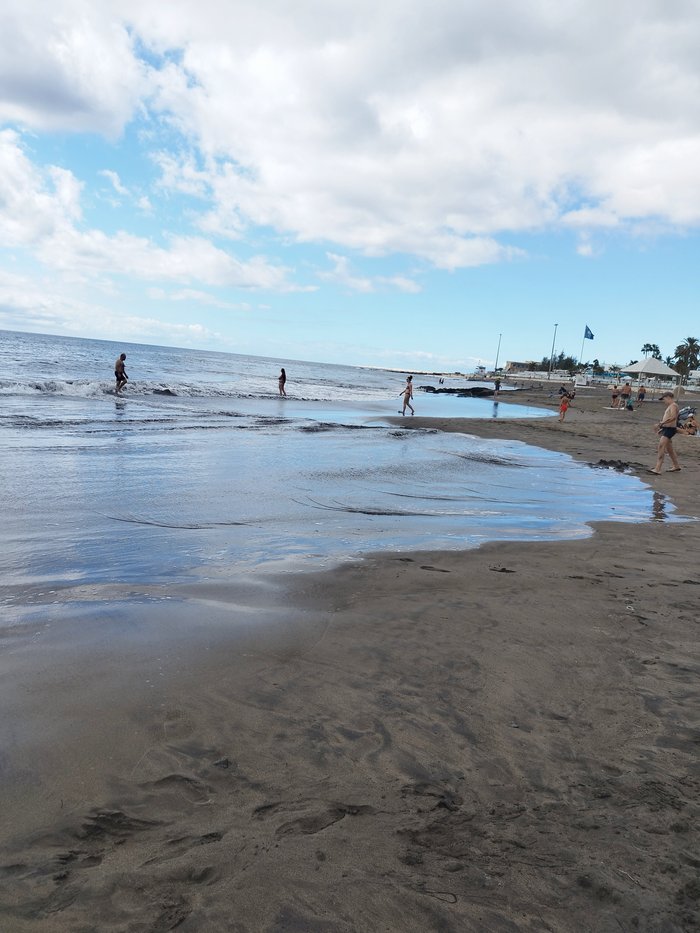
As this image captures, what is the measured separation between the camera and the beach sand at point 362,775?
191 cm

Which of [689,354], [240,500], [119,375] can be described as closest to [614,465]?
[240,500]

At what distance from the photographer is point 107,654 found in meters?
3.49

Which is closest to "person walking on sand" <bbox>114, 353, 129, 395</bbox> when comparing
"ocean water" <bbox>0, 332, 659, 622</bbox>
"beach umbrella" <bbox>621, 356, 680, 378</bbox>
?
"ocean water" <bbox>0, 332, 659, 622</bbox>

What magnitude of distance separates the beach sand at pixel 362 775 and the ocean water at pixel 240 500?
4.40 ft

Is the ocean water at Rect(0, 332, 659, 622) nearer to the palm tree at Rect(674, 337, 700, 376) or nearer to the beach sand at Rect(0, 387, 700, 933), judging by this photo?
the beach sand at Rect(0, 387, 700, 933)

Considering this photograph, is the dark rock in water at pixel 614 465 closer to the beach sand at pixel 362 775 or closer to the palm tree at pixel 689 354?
the beach sand at pixel 362 775

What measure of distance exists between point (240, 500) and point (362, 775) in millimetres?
6286

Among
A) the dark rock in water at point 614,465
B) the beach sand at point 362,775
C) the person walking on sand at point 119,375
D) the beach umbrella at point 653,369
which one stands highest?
the beach umbrella at point 653,369

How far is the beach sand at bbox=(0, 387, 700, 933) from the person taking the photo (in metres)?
1.91

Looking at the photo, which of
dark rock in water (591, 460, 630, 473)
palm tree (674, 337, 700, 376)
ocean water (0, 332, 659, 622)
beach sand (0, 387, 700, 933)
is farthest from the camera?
palm tree (674, 337, 700, 376)

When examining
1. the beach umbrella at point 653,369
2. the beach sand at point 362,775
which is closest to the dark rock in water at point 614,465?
the beach sand at point 362,775

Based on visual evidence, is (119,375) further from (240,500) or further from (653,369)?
(653,369)

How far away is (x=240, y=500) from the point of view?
8.56 meters

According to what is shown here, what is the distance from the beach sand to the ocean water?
1342mm
